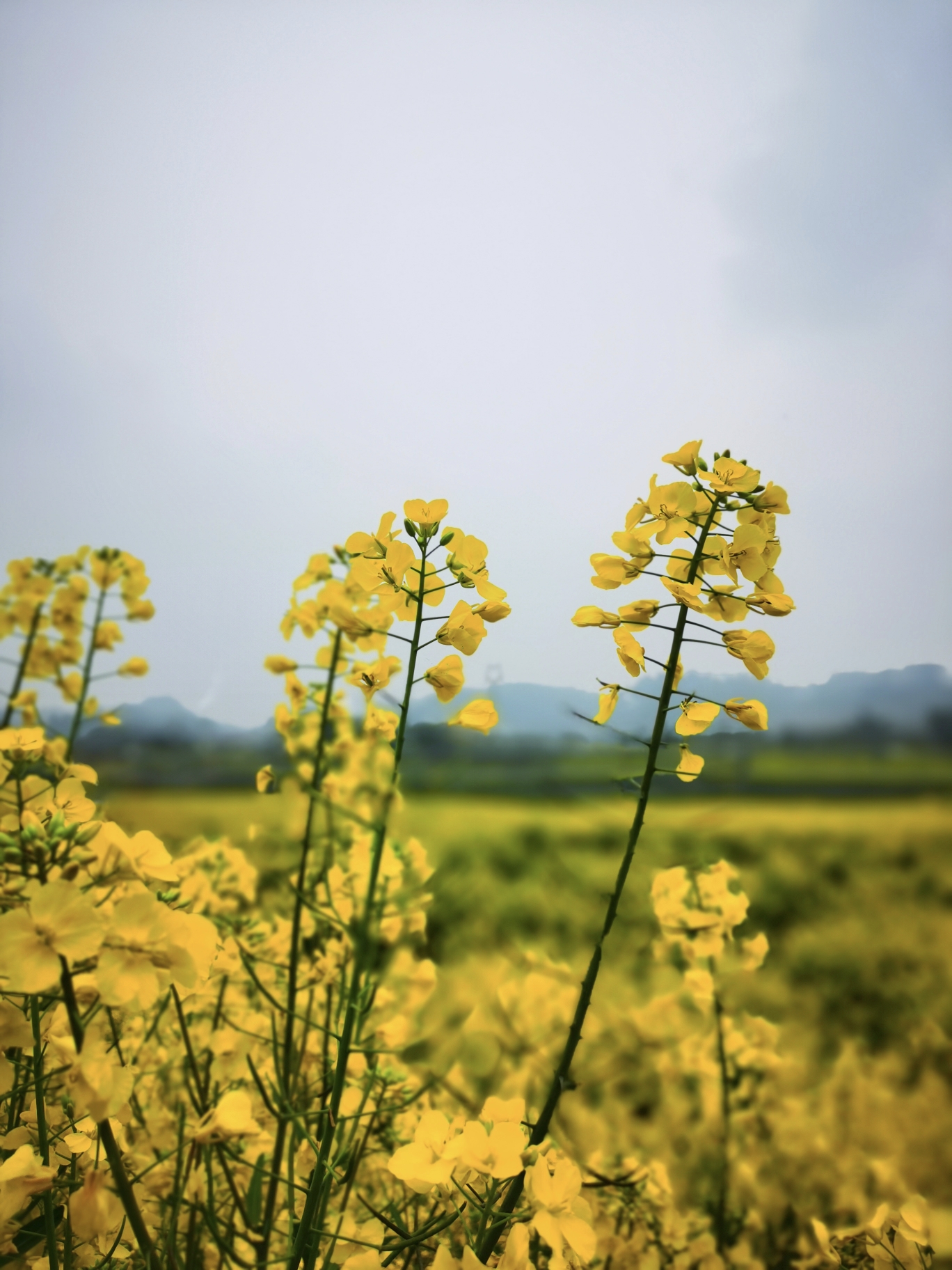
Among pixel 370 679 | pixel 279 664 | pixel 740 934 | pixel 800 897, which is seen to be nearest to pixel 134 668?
pixel 279 664

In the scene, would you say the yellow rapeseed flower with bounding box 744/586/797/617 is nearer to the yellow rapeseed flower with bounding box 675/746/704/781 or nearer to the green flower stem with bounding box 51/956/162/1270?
the yellow rapeseed flower with bounding box 675/746/704/781

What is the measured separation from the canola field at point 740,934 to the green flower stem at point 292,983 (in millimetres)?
61

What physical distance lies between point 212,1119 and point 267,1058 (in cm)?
87

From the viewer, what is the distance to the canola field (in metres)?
1.26

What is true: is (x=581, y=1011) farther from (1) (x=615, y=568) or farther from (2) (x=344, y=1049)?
(1) (x=615, y=568)

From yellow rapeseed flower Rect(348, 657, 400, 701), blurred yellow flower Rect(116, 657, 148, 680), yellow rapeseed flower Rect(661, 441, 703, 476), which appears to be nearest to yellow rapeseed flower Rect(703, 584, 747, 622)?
yellow rapeseed flower Rect(661, 441, 703, 476)

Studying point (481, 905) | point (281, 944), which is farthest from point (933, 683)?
point (281, 944)

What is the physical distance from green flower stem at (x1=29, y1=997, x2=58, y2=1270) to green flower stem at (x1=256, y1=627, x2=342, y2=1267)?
0.25m

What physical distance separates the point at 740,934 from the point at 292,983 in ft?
11.3

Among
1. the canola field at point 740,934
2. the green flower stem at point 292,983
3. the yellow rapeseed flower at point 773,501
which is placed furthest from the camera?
the canola field at point 740,934

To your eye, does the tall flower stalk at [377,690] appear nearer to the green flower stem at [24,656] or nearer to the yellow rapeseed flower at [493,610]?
the yellow rapeseed flower at [493,610]

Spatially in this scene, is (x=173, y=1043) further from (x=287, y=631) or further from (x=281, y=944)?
(x=287, y=631)

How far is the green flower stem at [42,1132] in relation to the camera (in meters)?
0.65

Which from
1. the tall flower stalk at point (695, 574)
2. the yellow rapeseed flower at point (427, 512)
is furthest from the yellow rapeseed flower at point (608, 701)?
the yellow rapeseed flower at point (427, 512)
